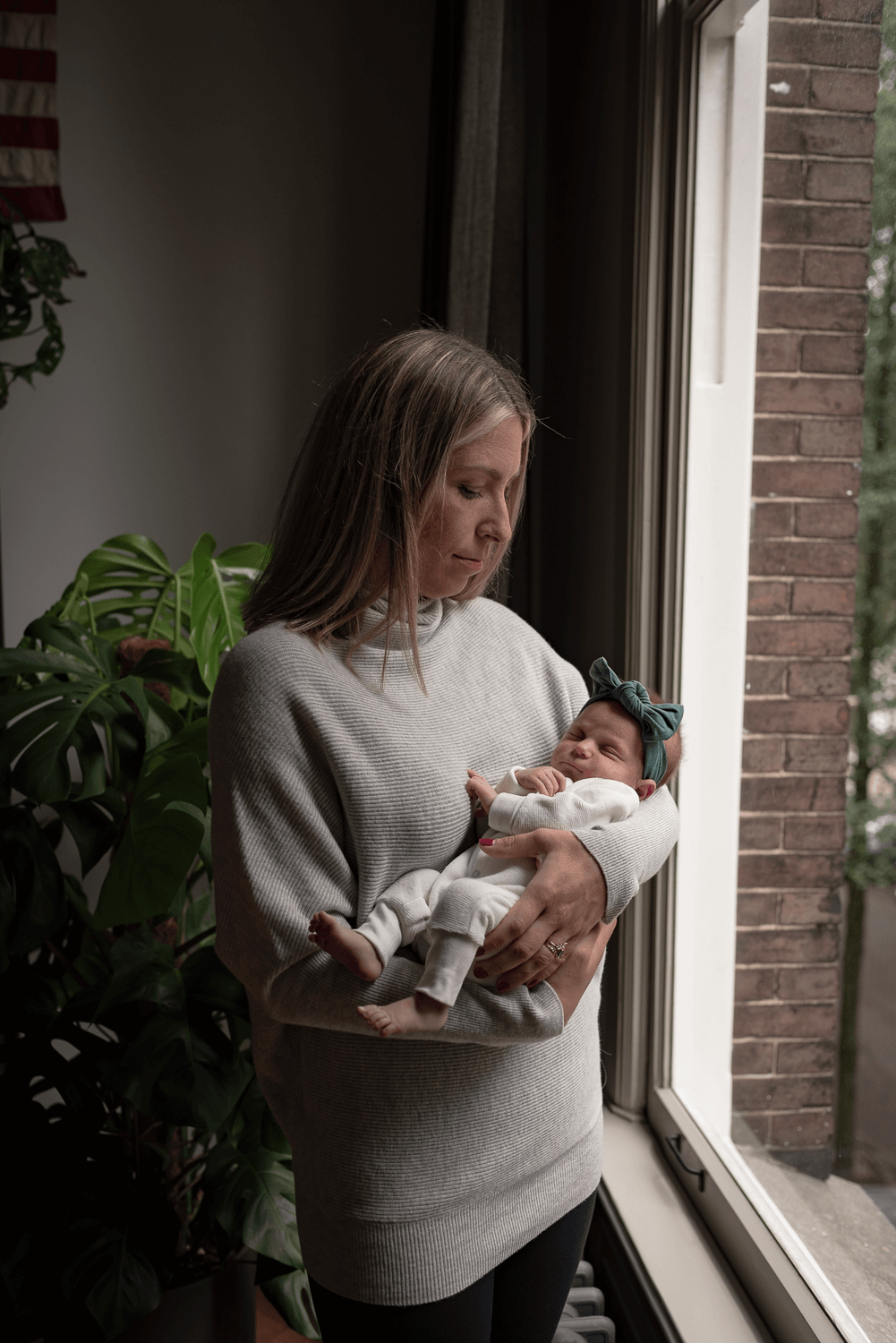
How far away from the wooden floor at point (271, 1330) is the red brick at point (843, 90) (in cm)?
244

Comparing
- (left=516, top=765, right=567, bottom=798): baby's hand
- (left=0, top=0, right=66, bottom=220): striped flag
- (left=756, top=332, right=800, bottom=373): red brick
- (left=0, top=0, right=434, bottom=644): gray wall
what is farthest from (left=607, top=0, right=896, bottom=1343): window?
(left=0, top=0, right=66, bottom=220): striped flag

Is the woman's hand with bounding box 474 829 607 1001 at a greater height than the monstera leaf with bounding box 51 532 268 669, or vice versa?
the monstera leaf with bounding box 51 532 268 669

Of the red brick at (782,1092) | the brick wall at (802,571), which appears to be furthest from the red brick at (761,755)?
the red brick at (782,1092)

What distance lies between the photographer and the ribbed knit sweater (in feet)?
2.75

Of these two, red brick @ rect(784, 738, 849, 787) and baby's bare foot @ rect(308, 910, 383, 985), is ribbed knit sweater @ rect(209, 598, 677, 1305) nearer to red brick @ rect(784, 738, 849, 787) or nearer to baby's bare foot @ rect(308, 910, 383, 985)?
baby's bare foot @ rect(308, 910, 383, 985)

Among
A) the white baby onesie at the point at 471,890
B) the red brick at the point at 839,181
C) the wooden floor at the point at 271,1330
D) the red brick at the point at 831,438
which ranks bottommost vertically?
the wooden floor at the point at 271,1330

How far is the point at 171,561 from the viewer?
2.50 m

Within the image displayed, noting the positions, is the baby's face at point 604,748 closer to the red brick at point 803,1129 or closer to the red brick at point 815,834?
the red brick at point 815,834

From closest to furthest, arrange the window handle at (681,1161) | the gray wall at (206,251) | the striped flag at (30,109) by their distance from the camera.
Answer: the window handle at (681,1161) < the striped flag at (30,109) < the gray wall at (206,251)

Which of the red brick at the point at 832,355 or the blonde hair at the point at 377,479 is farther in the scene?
the red brick at the point at 832,355

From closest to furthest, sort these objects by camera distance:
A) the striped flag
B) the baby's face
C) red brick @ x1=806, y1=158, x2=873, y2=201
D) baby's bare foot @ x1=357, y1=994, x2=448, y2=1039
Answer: baby's bare foot @ x1=357, y1=994, x2=448, y2=1039 < the baby's face < red brick @ x1=806, y1=158, x2=873, y2=201 < the striped flag

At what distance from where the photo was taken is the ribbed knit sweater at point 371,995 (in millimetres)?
838

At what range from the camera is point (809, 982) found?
151 cm

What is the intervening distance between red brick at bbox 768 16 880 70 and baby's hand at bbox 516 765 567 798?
3.54ft
